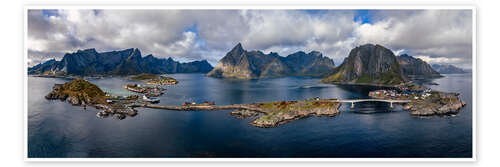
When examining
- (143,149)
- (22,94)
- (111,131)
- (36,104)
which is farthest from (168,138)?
(36,104)

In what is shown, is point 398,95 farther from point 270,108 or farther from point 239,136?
point 239,136

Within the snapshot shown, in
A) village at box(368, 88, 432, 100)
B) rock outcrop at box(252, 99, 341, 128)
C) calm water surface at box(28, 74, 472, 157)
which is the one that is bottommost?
calm water surface at box(28, 74, 472, 157)

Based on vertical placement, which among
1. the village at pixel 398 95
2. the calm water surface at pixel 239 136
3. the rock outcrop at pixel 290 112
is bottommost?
the calm water surface at pixel 239 136

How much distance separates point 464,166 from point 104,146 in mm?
58033

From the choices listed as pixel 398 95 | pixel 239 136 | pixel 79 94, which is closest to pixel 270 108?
pixel 239 136

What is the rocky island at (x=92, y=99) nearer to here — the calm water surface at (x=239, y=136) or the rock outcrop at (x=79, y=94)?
the rock outcrop at (x=79, y=94)

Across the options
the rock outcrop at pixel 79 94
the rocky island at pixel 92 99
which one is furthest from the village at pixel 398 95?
the rock outcrop at pixel 79 94

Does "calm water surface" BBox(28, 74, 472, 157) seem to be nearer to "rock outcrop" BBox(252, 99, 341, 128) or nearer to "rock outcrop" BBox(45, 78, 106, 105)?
"rock outcrop" BBox(252, 99, 341, 128)

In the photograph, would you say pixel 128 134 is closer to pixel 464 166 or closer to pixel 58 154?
pixel 58 154

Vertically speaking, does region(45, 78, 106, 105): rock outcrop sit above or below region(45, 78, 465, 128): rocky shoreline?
above

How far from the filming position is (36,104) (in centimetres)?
9288

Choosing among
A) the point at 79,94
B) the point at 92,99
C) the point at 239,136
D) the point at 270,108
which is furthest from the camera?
the point at 79,94

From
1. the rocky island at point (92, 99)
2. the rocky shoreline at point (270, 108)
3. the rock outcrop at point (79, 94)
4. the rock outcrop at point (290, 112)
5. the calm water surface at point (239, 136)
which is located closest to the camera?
the calm water surface at point (239, 136)

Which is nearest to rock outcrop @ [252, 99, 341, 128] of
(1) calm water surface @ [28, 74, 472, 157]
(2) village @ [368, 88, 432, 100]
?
(1) calm water surface @ [28, 74, 472, 157]
